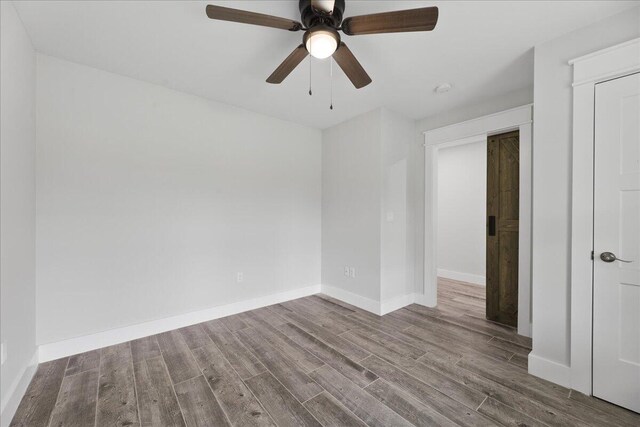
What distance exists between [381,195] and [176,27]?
258 centimetres

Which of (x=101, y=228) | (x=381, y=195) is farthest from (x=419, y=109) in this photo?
(x=101, y=228)

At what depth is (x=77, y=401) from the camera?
181 cm

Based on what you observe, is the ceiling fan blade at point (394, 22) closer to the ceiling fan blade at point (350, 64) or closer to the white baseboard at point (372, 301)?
the ceiling fan blade at point (350, 64)

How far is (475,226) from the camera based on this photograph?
4793mm

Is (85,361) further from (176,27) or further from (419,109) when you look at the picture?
(419,109)

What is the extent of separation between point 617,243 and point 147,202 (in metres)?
3.93

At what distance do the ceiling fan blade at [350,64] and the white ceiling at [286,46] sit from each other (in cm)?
31

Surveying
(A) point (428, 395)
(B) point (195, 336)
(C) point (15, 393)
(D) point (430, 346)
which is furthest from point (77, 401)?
(D) point (430, 346)

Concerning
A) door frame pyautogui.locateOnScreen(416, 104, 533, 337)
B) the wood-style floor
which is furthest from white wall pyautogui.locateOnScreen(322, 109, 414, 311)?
the wood-style floor

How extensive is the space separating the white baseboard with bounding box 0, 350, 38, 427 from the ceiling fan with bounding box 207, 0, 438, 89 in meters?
2.61

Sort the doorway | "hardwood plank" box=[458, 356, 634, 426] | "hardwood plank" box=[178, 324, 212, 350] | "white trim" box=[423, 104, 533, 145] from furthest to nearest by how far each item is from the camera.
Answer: the doorway
"white trim" box=[423, 104, 533, 145]
"hardwood plank" box=[178, 324, 212, 350]
"hardwood plank" box=[458, 356, 634, 426]

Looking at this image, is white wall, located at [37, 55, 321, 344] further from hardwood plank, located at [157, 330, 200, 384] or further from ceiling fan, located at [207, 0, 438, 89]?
ceiling fan, located at [207, 0, 438, 89]

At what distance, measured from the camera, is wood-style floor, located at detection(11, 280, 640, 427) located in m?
1.67

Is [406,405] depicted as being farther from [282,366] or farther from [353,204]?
[353,204]
